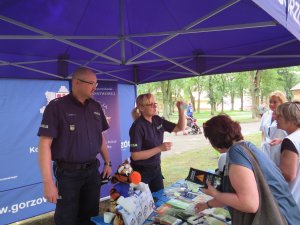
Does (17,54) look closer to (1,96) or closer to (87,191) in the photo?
(1,96)

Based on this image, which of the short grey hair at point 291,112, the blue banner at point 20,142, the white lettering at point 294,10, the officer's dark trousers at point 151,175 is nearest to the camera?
the white lettering at point 294,10

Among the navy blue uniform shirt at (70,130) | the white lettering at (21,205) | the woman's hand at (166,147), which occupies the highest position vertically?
the navy blue uniform shirt at (70,130)

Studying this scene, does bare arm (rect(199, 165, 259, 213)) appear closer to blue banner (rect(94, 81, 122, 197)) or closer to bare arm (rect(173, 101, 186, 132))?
bare arm (rect(173, 101, 186, 132))

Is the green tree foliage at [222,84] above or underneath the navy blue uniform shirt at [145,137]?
above

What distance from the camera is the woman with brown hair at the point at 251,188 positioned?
4.26ft

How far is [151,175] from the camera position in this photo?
9.09ft

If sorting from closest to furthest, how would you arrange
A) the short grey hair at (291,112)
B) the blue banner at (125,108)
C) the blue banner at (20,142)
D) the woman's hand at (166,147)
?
the short grey hair at (291,112), the woman's hand at (166,147), the blue banner at (20,142), the blue banner at (125,108)

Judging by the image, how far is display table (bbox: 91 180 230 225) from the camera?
6.48 ft

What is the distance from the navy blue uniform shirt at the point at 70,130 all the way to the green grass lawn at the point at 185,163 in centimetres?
347

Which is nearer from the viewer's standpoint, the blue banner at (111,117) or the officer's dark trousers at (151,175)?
the officer's dark trousers at (151,175)

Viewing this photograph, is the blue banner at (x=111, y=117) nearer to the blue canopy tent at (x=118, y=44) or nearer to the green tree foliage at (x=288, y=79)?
the blue canopy tent at (x=118, y=44)

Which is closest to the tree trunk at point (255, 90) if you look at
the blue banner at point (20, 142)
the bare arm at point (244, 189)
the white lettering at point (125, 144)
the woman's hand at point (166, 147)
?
the white lettering at point (125, 144)

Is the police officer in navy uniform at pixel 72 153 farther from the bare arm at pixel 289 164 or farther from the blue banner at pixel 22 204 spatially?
the blue banner at pixel 22 204

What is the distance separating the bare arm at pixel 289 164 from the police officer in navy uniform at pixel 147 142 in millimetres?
995
